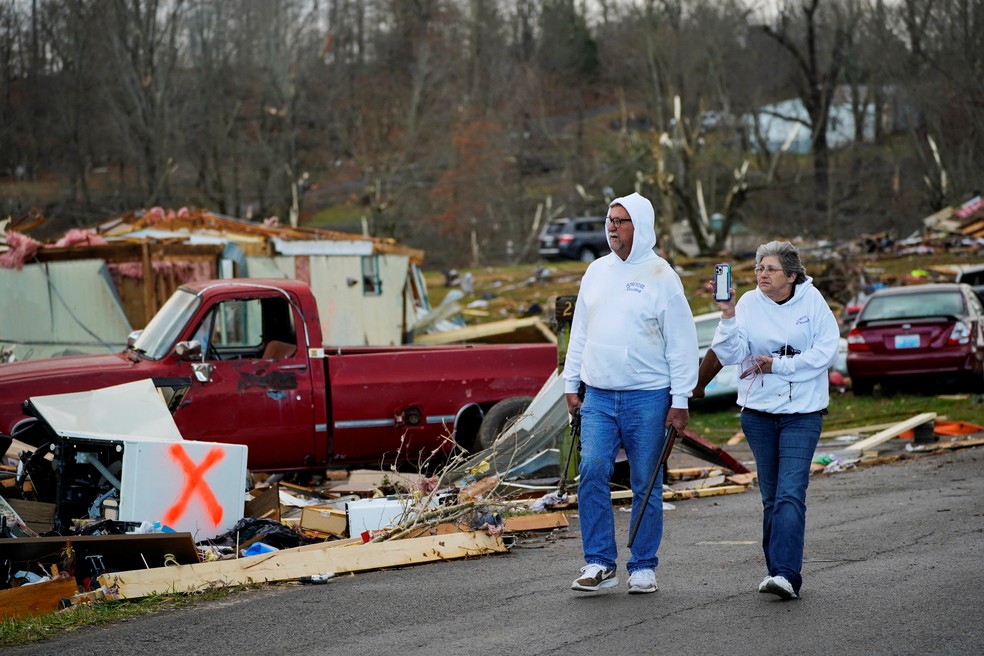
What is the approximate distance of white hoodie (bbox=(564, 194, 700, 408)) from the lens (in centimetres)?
639

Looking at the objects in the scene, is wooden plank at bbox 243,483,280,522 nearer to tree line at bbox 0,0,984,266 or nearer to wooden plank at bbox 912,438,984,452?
wooden plank at bbox 912,438,984,452

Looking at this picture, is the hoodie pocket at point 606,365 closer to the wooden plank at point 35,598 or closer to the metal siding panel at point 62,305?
the wooden plank at point 35,598

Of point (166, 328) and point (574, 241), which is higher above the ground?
point (574, 241)

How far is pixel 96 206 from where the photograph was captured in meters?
49.5

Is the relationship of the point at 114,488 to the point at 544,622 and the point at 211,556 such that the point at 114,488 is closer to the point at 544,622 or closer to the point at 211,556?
the point at 211,556

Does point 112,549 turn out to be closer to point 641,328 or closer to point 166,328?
point 641,328

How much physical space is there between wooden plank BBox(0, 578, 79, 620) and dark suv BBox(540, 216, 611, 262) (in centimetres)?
4025

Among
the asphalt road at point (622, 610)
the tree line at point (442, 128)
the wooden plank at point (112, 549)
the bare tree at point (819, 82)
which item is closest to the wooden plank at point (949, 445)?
the asphalt road at point (622, 610)

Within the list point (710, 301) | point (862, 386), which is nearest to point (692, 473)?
point (862, 386)

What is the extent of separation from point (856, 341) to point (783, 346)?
40.3 ft

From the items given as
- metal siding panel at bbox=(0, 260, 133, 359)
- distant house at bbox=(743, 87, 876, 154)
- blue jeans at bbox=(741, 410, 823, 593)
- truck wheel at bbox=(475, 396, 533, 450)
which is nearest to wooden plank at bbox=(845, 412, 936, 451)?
truck wheel at bbox=(475, 396, 533, 450)

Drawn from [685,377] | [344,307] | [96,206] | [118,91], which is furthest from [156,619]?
[118,91]

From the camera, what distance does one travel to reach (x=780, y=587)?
19.9 feet

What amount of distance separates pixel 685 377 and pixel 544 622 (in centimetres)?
148
